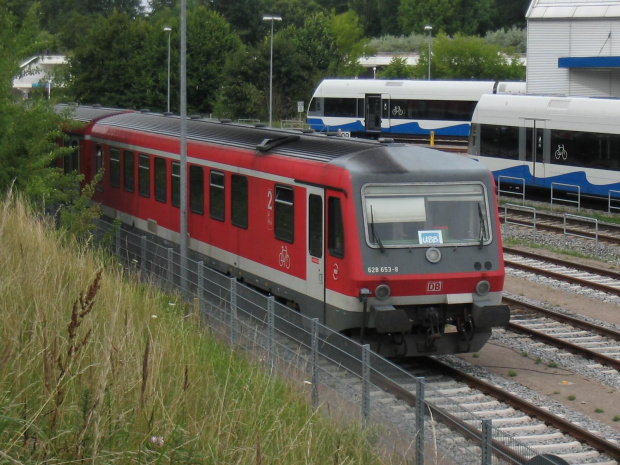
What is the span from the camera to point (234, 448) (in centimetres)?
626

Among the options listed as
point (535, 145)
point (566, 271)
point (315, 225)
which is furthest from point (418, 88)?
point (315, 225)

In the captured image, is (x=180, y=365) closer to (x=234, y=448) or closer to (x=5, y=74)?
(x=234, y=448)

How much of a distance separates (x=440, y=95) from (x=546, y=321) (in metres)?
32.8

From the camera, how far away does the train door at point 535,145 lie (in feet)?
95.3

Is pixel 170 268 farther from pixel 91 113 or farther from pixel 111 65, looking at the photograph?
pixel 111 65

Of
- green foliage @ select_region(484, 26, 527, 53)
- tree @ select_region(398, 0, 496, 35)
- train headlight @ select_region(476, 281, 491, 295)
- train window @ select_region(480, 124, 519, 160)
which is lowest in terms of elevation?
train headlight @ select_region(476, 281, 491, 295)

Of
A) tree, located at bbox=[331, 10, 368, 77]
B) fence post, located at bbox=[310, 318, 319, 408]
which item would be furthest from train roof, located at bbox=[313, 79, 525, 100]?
fence post, located at bbox=[310, 318, 319, 408]

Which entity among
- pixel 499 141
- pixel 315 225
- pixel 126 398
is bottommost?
pixel 126 398

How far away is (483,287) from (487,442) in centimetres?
492

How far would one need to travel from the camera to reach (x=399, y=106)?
49.2 m

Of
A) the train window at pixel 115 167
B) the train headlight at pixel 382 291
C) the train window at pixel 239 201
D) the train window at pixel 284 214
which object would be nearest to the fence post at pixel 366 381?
the train headlight at pixel 382 291

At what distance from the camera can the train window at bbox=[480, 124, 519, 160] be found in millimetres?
30375

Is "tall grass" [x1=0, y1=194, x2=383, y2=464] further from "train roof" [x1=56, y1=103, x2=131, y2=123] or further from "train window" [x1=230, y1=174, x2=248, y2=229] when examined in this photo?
"train roof" [x1=56, y1=103, x2=131, y2=123]

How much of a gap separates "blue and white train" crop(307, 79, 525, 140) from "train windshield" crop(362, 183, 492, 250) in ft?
110
